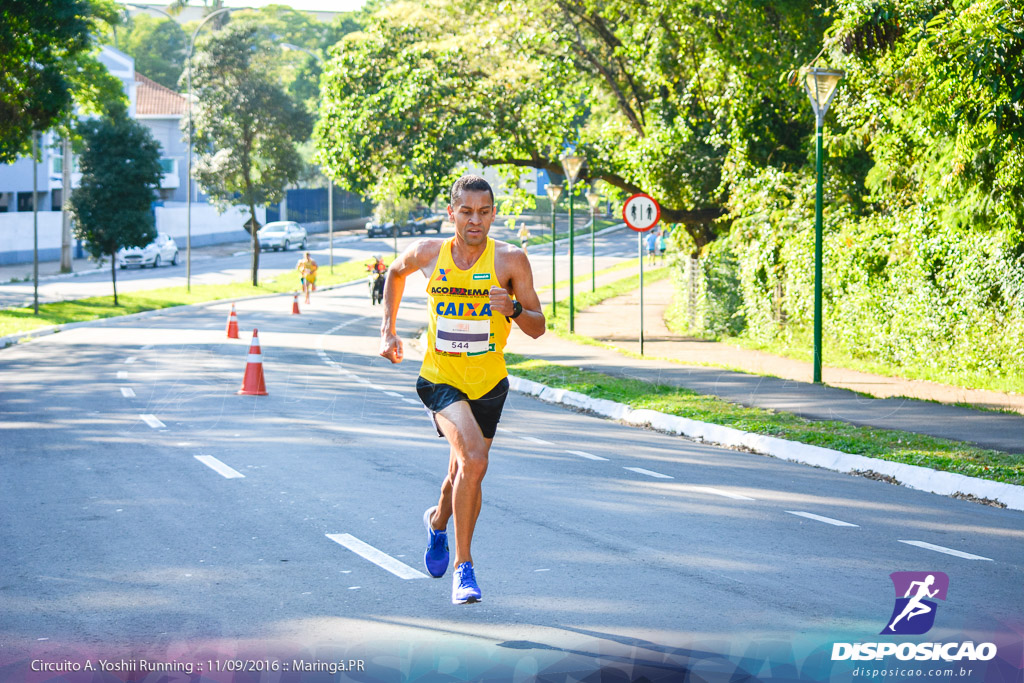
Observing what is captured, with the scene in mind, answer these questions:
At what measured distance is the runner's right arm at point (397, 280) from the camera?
568 centimetres

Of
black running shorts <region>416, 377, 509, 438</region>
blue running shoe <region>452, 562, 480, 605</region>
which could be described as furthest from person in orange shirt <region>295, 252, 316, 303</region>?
blue running shoe <region>452, 562, 480, 605</region>

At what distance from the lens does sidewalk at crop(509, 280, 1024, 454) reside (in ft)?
39.3

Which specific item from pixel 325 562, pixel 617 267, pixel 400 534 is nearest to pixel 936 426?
pixel 400 534

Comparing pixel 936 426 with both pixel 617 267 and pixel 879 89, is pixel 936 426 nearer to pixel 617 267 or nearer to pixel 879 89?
pixel 879 89

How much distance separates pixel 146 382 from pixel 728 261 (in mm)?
13358

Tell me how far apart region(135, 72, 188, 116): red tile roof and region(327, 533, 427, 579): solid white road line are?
222ft

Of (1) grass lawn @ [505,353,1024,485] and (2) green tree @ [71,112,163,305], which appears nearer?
(1) grass lawn @ [505,353,1024,485]

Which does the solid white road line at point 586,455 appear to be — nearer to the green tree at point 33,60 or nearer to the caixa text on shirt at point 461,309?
the caixa text on shirt at point 461,309

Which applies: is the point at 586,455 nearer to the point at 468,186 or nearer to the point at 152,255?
the point at 468,186

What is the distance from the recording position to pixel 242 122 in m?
42.2

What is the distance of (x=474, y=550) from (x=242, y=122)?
37921 mm

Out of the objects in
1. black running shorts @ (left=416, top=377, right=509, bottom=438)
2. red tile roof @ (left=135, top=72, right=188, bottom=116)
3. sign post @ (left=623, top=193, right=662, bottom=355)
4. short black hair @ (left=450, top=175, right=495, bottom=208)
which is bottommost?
black running shorts @ (left=416, top=377, right=509, bottom=438)

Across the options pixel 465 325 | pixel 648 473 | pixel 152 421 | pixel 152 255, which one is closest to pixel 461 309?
pixel 465 325

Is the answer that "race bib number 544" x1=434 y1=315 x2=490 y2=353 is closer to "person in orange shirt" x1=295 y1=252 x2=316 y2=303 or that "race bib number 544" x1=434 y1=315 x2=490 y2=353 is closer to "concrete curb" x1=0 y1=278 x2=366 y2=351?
"concrete curb" x1=0 y1=278 x2=366 y2=351
